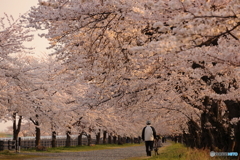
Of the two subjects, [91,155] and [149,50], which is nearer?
[149,50]

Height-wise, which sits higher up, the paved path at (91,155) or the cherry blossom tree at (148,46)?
the cherry blossom tree at (148,46)

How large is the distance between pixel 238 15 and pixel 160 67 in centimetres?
640

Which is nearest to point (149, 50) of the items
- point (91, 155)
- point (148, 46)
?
point (148, 46)

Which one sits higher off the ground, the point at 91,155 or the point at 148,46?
the point at 148,46

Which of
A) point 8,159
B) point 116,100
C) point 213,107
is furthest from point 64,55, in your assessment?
point 8,159

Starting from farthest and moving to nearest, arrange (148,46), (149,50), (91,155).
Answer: (91,155) → (149,50) → (148,46)

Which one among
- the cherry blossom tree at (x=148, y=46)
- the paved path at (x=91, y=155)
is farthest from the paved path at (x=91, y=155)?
the cherry blossom tree at (x=148, y=46)

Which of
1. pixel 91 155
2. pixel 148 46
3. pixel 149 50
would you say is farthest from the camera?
pixel 91 155

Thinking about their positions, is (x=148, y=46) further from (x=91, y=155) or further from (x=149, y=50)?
(x=91, y=155)

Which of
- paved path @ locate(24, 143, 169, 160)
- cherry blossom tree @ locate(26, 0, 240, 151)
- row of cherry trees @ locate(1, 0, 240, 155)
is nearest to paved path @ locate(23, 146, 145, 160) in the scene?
paved path @ locate(24, 143, 169, 160)

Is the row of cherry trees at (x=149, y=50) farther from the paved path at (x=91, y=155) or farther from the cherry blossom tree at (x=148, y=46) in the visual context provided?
the paved path at (x=91, y=155)

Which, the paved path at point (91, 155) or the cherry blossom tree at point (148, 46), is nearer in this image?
the cherry blossom tree at point (148, 46)

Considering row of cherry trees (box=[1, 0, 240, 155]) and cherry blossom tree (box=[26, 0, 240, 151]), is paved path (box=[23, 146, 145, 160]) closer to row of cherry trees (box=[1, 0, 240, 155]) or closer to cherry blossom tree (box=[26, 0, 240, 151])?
row of cherry trees (box=[1, 0, 240, 155])

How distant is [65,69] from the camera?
11836 millimetres
